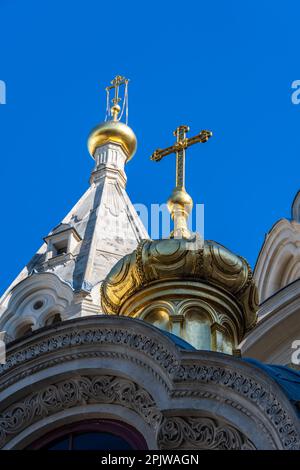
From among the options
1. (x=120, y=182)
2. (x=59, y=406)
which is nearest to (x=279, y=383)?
(x=59, y=406)

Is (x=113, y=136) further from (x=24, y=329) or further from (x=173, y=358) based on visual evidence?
(x=173, y=358)

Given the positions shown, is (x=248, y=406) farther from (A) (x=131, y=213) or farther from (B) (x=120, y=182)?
(B) (x=120, y=182)

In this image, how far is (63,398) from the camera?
8.19 meters

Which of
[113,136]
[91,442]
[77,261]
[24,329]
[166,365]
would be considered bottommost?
[91,442]

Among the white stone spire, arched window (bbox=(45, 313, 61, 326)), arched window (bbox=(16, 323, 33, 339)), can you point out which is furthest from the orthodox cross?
arched window (bbox=(16, 323, 33, 339))

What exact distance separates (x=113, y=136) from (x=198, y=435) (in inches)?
673

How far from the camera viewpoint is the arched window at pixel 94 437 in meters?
7.88

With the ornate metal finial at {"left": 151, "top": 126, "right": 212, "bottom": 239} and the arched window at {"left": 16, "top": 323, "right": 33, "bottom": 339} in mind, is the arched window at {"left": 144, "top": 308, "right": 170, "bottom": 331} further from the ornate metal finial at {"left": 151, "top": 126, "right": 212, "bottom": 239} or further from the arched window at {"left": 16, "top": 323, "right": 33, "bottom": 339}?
the arched window at {"left": 16, "top": 323, "right": 33, "bottom": 339}

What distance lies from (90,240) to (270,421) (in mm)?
13127

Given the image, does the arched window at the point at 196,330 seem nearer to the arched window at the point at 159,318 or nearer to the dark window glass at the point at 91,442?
the arched window at the point at 159,318

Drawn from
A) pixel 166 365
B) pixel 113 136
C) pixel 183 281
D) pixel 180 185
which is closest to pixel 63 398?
pixel 166 365

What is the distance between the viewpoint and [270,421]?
7238 millimetres

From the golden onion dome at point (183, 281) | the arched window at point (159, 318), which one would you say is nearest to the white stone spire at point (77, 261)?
the golden onion dome at point (183, 281)
